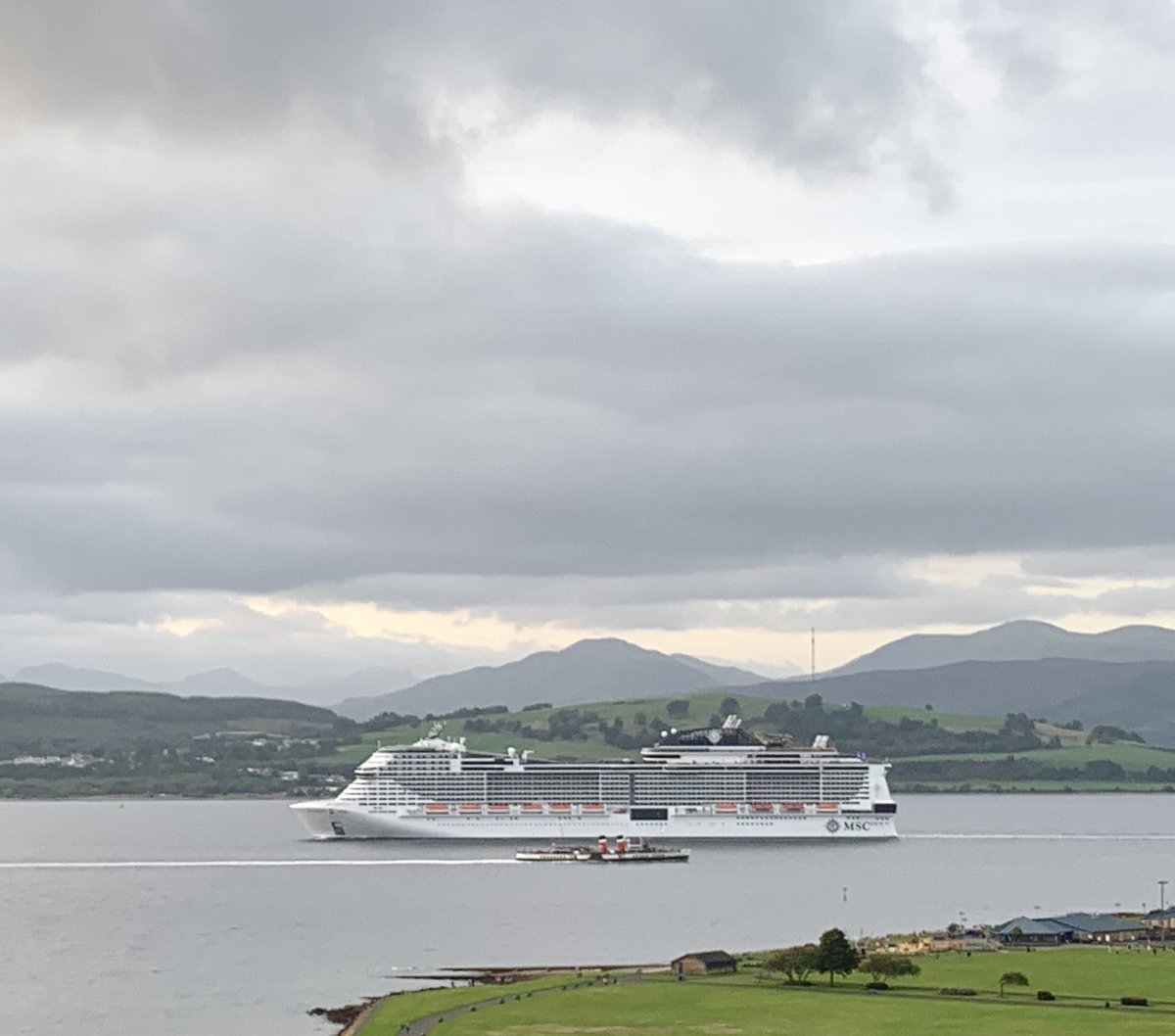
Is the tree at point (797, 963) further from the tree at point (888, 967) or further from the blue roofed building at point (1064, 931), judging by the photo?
the blue roofed building at point (1064, 931)

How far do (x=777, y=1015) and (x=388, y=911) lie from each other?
57419 millimetres

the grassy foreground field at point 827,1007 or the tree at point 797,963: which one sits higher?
the tree at point 797,963

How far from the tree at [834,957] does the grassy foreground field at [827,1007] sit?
79cm

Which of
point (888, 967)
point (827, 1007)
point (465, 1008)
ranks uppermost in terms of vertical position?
point (888, 967)

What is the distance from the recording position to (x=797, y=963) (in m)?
87.2

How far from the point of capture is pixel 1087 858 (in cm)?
19075

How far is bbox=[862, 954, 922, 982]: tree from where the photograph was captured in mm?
86812

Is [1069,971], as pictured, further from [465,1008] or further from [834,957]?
[465,1008]

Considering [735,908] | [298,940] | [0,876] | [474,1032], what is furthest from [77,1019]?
[0,876]

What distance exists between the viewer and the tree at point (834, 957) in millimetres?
86500

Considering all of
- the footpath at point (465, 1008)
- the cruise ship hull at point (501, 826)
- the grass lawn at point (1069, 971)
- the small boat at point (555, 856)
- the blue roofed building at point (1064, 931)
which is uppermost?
A: the cruise ship hull at point (501, 826)

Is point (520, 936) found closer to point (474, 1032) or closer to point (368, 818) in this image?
point (474, 1032)

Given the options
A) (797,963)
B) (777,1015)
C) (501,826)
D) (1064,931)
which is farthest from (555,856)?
(777,1015)

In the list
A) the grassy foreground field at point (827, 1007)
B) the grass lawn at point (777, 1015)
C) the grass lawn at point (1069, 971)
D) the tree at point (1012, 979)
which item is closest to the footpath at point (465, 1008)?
the grassy foreground field at point (827, 1007)
